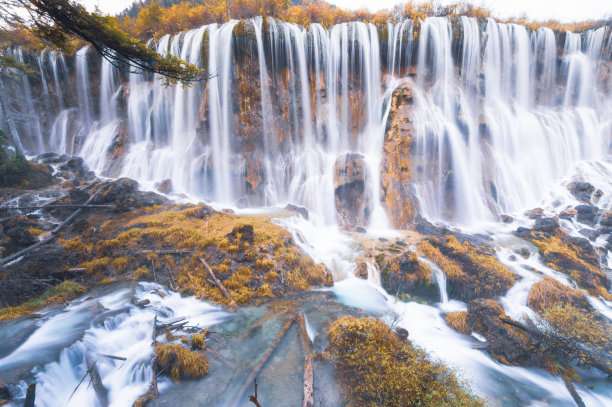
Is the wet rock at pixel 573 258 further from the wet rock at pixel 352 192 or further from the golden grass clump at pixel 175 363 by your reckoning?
the golden grass clump at pixel 175 363

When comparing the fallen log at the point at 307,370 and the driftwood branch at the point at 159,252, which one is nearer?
the fallen log at the point at 307,370

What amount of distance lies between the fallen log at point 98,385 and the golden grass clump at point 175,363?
29.4 inches

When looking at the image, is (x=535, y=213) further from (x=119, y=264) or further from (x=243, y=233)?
(x=119, y=264)

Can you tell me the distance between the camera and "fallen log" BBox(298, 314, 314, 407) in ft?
13.1

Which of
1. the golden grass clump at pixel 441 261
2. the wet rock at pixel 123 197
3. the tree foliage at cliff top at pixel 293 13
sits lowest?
the golden grass clump at pixel 441 261

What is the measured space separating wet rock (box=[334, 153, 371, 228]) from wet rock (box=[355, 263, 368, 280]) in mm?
5211

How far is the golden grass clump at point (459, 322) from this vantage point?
6463 mm

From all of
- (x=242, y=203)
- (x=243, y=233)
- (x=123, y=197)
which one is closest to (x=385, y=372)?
(x=243, y=233)

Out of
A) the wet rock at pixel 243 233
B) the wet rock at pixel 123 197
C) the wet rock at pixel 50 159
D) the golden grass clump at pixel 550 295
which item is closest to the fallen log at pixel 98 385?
the wet rock at pixel 243 233

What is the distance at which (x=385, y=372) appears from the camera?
4.22m

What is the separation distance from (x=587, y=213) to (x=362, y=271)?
1376 cm

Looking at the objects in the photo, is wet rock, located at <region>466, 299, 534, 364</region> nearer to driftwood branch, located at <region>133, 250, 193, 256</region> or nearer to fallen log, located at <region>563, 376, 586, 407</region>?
fallen log, located at <region>563, 376, 586, 407</region>

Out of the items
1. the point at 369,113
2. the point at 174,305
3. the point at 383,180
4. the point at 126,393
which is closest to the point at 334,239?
the point at 383,180

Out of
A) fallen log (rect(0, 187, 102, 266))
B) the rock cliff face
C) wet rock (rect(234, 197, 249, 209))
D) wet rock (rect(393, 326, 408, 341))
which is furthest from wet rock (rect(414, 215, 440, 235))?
fallen log (rect(0, 187, 102, 266))
